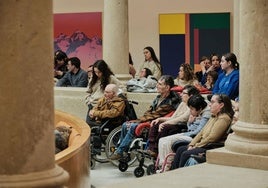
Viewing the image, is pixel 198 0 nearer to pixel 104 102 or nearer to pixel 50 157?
pixel 104 102

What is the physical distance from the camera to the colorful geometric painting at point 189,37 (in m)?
17.4

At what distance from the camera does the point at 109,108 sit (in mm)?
11000

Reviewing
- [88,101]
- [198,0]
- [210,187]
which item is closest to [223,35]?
[198,0]

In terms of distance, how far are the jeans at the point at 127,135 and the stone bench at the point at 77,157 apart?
1524 mm

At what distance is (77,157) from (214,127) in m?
1.84

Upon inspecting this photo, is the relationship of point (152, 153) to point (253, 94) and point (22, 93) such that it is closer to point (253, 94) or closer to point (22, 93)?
point (253, 94)

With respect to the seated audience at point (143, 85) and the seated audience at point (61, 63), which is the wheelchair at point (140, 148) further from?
the seated audience at point (61, 63)

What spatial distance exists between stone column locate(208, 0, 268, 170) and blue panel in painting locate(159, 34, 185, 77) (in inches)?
417

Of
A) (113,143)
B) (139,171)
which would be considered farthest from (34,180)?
(113,143)

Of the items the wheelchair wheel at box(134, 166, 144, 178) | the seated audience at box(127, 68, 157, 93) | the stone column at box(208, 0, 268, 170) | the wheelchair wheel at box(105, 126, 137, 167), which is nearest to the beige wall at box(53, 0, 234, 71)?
the seated audience at box(127, 68, 157, 93)

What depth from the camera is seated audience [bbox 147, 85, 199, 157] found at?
9.71 metres

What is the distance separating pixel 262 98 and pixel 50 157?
308 cm

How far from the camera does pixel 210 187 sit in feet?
20.2

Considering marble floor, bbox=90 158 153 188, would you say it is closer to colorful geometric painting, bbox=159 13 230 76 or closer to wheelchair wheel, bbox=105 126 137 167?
wheelchair wheel, bbox=105 126 137 167
